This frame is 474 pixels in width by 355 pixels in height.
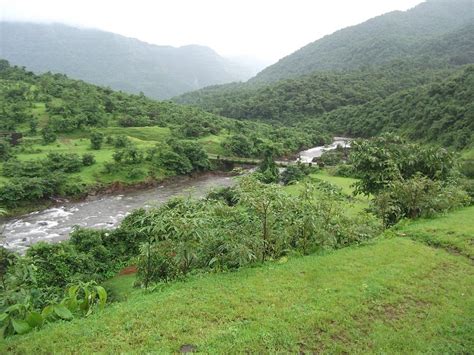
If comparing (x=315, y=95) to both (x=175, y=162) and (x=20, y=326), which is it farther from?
(x=20, y=326)

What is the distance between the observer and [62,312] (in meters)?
7.68

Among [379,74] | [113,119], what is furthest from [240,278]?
[379,74]

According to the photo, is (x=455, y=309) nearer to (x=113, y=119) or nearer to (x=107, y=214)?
(x=107, y=214)

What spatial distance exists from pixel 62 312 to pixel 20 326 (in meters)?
0.80

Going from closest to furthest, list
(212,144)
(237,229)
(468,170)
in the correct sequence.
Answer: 1. (237,229)
2. (468,170)
3. (212,144)

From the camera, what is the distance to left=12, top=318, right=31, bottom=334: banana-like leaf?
696 centimetres

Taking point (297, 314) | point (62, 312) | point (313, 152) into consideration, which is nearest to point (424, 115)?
point (313, 152)

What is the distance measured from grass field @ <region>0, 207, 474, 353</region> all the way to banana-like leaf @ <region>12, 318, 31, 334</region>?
0.48 ft

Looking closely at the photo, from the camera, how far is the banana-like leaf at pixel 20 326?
6.96m

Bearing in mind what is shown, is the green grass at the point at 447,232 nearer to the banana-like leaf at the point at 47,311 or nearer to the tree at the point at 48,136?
the banana-like leaf at the point at 47,311

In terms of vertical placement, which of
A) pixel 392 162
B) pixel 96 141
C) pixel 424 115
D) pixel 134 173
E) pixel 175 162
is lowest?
pixel 424 115

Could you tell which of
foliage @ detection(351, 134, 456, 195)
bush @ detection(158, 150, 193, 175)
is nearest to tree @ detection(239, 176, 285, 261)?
foliage @ detection(351, 134, 456, 195)

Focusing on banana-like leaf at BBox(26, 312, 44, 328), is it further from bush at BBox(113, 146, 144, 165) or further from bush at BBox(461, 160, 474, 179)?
bush at BBox(113, 146, 144, 165)

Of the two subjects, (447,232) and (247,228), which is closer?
(247,228)
